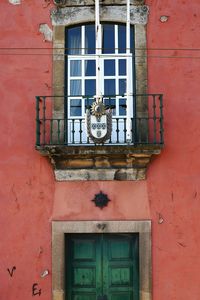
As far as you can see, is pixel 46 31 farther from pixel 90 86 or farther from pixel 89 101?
pixel 89 101

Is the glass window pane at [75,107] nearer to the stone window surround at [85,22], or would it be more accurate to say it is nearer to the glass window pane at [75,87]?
the glass window pane at [75,87]

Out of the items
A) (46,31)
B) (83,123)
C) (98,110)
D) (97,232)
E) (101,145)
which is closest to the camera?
(98,110)

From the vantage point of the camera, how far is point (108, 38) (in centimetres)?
951

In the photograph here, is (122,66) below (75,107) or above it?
above

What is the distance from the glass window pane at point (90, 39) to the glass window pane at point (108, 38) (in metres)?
0.19

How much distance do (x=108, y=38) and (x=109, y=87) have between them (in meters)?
0.86

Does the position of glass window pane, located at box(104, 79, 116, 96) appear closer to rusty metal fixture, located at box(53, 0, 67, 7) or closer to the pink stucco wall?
the pink stucco wall

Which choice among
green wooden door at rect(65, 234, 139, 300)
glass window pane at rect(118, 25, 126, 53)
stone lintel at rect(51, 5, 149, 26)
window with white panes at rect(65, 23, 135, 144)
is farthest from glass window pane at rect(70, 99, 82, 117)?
green wooden door at rect(65, 234, 139, 300)

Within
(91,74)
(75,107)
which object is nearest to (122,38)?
(91,74)

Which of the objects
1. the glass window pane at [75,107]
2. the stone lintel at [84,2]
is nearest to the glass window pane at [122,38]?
the stone lintel at [84,2]

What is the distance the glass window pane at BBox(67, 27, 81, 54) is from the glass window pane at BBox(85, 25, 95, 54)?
0.12m

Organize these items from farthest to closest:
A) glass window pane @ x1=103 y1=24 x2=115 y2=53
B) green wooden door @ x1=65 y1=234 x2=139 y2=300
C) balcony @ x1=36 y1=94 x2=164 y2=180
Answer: glass window pane @ x1=103 y1=24 x2=115 y2=53, green wooden door @ x1=65 y1=234 x2=139 y2=300, balcony @ x1=36 y1=94 x2=164 y2=180

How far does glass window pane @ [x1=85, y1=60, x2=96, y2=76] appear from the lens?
9445mm

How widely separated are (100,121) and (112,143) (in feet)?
1.85
